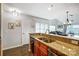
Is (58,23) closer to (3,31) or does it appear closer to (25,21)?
(25,21)

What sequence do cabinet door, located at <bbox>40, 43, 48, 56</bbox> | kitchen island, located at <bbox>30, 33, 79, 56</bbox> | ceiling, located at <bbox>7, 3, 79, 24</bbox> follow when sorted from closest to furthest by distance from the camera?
kitchen island, located at <bbox>30, 33, 79, 56</bbox> < ceiling, located at <bbox>7, 3, 79, 24</bbox> < cabinet door, located at <bbox>40, 43, 48, 56</bbox>

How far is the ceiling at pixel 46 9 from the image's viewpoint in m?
2.25

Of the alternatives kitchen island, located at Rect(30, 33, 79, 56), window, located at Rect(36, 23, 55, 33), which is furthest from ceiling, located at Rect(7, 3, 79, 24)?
kitchen island, located at Rect(30, 33, 79, 56)

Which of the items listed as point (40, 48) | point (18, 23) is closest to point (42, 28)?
point (18, 23)

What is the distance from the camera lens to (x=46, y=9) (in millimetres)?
2312

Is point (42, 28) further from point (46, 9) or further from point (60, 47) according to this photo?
point (60, 47)

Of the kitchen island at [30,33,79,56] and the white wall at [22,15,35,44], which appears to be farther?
the white wall at [22,15,35,44]

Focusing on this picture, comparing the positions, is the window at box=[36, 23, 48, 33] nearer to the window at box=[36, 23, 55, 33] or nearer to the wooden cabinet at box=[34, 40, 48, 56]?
the window at box=[36, 23, 55, 33]

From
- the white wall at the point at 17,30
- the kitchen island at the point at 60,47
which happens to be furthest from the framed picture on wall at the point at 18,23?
the kitchen island at the point at 60,47

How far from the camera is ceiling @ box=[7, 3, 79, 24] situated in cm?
225

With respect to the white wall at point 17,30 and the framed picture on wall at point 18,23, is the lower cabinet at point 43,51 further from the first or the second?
the framed picture on wall at point 18,23

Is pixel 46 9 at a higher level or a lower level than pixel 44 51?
higher

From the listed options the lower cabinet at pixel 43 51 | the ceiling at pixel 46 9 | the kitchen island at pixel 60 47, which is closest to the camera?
the kitchen island at pixel 60 47

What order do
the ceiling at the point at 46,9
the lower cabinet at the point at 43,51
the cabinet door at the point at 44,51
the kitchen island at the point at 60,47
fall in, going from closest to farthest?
the kitchen island at the point at 60,47 → the lower cabinet at the point at 43,51 → the ceiling at the point at 46,9 → the cabinet door at the point at 44,51
